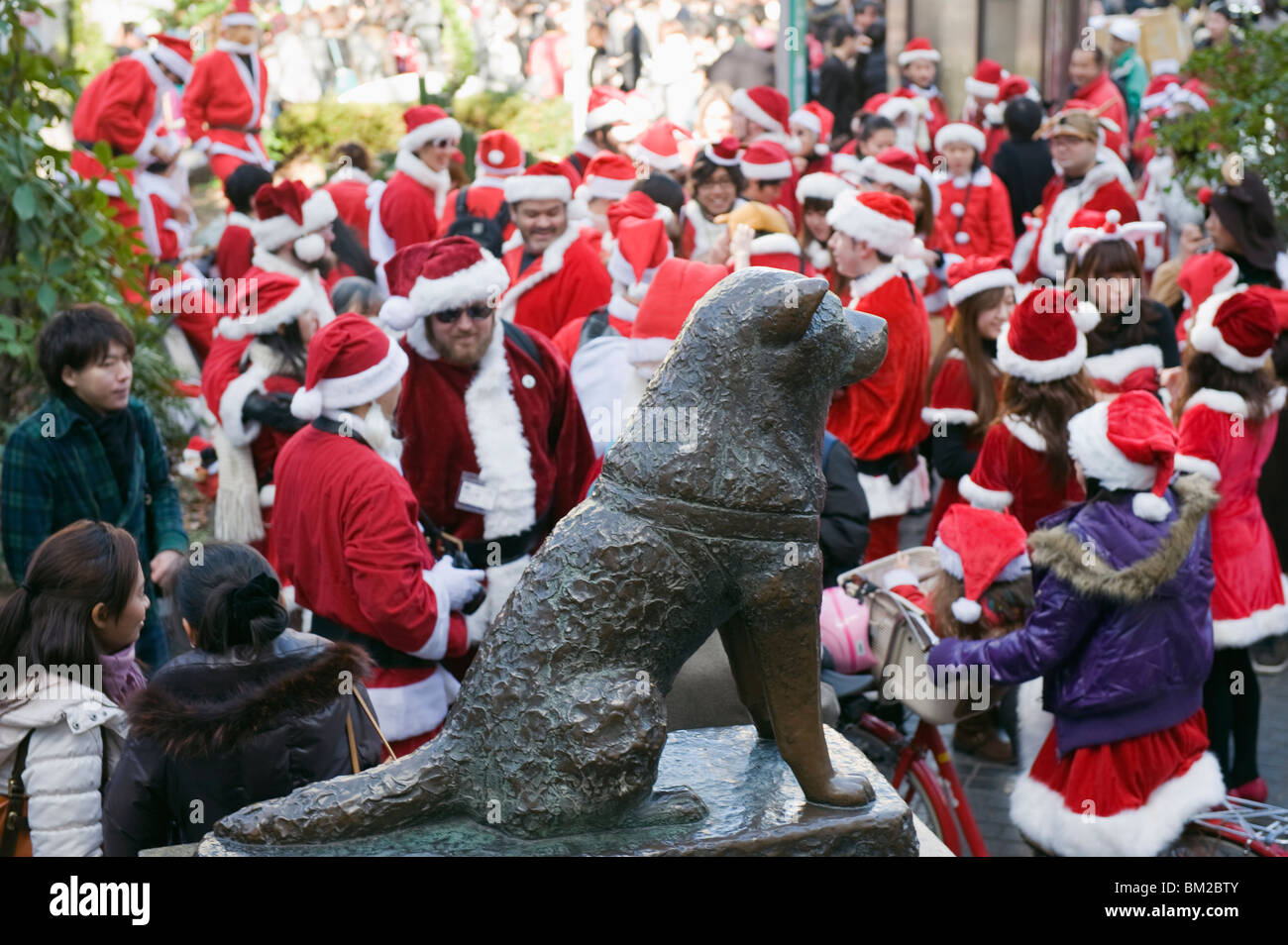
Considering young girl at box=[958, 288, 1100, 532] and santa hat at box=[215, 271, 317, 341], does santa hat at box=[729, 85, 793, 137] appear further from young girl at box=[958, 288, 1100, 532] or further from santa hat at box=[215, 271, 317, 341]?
santa hat at box=[215, 271, 317, 341]

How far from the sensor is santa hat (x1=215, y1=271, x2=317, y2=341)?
20.0 feet

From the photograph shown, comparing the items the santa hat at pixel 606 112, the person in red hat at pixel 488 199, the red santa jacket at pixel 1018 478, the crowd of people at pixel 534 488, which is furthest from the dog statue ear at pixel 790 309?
the santa hat at pixel 606 112

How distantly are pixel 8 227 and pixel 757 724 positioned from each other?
504 centimetres

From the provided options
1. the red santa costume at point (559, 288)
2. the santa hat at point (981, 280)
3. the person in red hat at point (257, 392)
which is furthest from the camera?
the red santa costume at point (559, 288)

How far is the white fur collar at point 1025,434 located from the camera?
586 centimetres

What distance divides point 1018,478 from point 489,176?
5.96m

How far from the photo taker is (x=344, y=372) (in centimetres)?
468

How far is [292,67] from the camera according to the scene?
60.3 ft

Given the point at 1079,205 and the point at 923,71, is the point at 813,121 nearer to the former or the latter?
the point at 1079,205

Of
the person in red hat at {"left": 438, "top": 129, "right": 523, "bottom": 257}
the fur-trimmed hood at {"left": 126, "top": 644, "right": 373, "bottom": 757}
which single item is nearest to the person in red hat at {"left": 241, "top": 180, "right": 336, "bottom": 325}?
the person in red hat at {"left": 438, "top": 129, "right": 523, "bottom": 257}

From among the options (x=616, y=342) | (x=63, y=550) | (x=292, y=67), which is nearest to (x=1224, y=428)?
(x=616, y=342)

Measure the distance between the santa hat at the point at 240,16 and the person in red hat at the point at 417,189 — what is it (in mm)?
2204

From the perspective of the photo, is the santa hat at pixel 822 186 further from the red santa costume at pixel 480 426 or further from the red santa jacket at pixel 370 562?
the red santa jacket at pixel 370 562

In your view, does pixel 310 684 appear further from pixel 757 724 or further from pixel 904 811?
pixel 904 811
